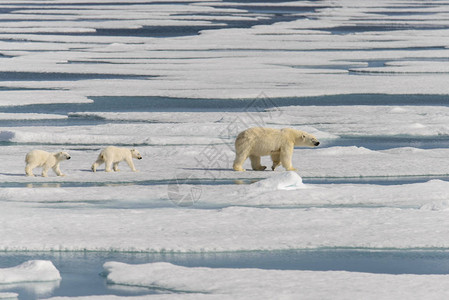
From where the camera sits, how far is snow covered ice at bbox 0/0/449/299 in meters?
Answer: 5.39

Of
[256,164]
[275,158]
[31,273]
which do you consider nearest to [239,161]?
[256,164]

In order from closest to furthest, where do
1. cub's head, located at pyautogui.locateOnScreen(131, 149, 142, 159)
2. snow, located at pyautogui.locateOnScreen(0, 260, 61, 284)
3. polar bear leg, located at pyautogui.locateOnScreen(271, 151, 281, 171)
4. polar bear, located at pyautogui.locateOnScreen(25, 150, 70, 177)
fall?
1. snow, located at pyautogui.locateOnScreen(0, 260, 61, 284)
2. polar bear, located at pyautogui.locateOnScreen(25, 150, 70, 177)
3. polar bear leg, located at pyautogui.locateOnScreen(271, 151, 281, 171)
4. cub's head, located at pyautogui.locateOnScreen(131, 149, 142, 159)

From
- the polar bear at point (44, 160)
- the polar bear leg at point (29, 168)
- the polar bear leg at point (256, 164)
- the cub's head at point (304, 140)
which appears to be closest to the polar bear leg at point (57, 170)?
the polar bear at point (44, 160)

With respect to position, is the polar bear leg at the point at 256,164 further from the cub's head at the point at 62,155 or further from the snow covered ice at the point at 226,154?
the cub's head at the point at 62,155

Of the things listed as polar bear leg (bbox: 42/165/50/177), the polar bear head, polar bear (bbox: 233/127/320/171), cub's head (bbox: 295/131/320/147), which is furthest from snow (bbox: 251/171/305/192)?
polar bear leg (bbox: 42/165/50/177)

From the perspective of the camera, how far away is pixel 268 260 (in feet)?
17.3

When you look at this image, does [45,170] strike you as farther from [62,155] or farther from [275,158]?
[275,158]

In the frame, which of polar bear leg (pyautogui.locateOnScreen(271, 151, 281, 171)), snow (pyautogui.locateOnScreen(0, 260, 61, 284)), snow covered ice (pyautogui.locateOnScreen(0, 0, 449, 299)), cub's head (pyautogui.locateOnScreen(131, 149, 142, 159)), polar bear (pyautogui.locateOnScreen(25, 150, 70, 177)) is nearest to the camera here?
snow (pyautogui.locateOnScreen(0, 260, 61, 284))

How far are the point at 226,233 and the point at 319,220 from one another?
668 millimetres

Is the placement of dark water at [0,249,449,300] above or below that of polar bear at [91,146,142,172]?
below

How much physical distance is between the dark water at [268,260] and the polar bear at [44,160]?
7.27ft

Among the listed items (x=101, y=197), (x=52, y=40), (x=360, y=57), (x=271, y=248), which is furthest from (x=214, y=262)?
(x=52, y=40)

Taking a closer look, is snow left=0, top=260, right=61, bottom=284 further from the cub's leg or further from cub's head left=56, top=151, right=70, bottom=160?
the cub's leg

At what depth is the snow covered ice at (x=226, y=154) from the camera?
539 cm
